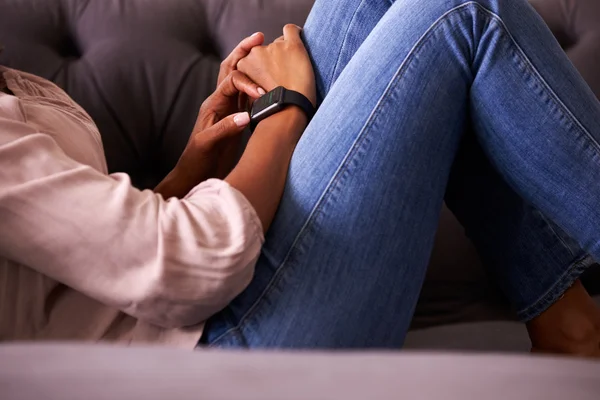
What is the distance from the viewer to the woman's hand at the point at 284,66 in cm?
62

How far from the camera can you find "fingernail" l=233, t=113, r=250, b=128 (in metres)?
0.61

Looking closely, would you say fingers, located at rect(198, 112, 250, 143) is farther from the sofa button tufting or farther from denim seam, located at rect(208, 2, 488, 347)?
the sofa button tufting

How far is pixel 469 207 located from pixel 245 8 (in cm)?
44

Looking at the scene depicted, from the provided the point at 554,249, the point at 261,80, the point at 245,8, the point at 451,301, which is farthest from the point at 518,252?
the point at 245,8

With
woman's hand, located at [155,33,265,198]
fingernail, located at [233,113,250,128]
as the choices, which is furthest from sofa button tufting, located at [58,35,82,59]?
fingernail, located at [233,113,250,128]

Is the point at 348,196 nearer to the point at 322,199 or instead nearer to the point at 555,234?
the point at 322,199

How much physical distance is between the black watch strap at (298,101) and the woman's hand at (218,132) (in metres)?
0.05

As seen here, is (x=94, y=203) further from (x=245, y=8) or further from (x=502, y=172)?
(x=245, y=8)

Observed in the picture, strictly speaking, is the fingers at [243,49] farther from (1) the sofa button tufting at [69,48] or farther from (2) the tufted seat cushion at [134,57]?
(1) the sofa button tufting at [69,48]

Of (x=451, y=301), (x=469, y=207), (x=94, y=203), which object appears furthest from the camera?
(x=451, y=301)

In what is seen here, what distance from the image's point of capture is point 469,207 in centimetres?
62

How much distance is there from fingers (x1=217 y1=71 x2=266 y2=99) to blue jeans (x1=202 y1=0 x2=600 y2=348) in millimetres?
162

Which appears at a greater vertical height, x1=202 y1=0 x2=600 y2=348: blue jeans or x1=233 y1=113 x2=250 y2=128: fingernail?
x1=202 y1=0 x2=600 y2=348: blue jeans

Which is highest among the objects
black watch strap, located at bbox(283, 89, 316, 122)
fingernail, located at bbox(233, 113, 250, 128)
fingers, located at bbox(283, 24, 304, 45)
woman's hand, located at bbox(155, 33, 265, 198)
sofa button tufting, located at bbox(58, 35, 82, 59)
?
fingers, located at bbox(283, 24, 304, 45)
